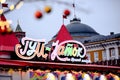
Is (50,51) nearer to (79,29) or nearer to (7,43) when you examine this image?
(7,43)

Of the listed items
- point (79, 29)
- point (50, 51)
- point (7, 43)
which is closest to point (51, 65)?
point (50, 51)

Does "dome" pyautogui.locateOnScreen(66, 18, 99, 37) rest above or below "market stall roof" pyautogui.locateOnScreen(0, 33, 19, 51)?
above

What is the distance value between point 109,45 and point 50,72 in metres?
43.5

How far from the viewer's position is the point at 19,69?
2522 cm

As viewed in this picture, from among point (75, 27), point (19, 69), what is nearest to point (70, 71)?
point (19, 69)

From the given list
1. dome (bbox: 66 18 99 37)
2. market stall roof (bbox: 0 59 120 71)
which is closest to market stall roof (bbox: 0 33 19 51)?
market stall roof (bbox: 0 59 120 71)

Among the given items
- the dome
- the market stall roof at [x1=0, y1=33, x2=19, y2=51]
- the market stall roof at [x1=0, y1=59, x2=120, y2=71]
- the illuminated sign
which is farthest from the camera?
the dome

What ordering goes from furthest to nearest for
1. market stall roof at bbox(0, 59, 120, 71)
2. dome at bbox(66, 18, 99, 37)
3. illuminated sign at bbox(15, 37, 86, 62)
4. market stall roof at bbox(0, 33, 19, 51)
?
dome at bbox(66, 18, 99, 37), market stall roof at bbox(0, 33, 19, 51), illuminated sign at bbox(15, 37, 86, 62), market stall roof at bbox(0, 59, 120, 71)

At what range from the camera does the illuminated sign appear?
2639 centimetres

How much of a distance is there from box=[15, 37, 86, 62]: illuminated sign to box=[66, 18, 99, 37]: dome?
4821 cm

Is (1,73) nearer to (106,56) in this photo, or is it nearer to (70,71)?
(70,71)

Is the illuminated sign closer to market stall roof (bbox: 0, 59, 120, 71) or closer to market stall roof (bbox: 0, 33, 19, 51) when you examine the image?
market stall roof (bbox: 0, 59, 120, 71)

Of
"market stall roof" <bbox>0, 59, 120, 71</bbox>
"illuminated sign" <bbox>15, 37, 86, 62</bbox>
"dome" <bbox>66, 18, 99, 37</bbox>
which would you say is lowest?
"market stall roof" <bbox>0, 59, 120, 71</bbox>

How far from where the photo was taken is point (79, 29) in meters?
79.7
